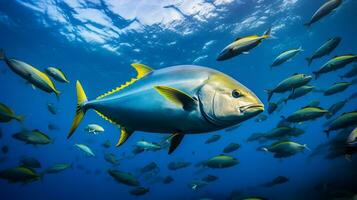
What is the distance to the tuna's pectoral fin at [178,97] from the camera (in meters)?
1.68

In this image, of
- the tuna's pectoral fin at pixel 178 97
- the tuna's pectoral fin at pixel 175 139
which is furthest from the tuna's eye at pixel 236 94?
the tuna's pectoral fin at pixel 175 139

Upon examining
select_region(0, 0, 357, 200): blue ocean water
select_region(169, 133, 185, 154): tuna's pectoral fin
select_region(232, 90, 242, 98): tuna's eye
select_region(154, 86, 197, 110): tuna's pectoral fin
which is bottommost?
select_region(169, 133, 185, 154): tuna's pectoral fin

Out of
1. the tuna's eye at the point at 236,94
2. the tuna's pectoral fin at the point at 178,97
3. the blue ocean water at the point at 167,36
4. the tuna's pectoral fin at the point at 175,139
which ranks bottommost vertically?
the tuna's pectoral fin at the point at 175,139

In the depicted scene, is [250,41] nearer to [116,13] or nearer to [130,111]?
[130,111]

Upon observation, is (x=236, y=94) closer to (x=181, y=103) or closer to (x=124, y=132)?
(x=181, y=103)

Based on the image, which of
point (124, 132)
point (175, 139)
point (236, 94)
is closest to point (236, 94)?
point (236, 94)

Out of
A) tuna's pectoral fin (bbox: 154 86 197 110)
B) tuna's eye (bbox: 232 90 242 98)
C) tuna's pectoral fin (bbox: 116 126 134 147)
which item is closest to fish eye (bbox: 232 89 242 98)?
tuna's eye (bbox: 232 90 242 98)

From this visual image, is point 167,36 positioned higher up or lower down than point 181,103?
higher up

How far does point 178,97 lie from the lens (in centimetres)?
173

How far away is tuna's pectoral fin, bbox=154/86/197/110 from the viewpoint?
5.51 ft

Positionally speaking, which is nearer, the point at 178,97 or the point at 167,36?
the point at 178,97

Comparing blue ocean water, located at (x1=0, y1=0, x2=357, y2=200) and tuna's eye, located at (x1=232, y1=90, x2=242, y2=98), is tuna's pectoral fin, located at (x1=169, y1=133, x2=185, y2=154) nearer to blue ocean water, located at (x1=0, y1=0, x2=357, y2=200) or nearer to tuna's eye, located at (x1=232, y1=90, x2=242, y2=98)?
tuna's eye, located at (x1=232, y1=90, x2=242, y2=98)

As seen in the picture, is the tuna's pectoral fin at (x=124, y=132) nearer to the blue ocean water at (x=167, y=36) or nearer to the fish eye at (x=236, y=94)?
the fish eye at (x=236, y=94)

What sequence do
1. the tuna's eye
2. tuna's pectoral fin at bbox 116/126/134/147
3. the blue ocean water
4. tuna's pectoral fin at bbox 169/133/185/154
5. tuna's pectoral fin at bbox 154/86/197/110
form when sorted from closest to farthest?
1. tuna's pectoral fin at bbox 154/86/197/110
2. the tuna's eye
3. tuna's pectoral fin at bbox 169/133/185/154
4. tuna's pectoral fin at bbox 116/126/134/147
5. the blue ocean water
